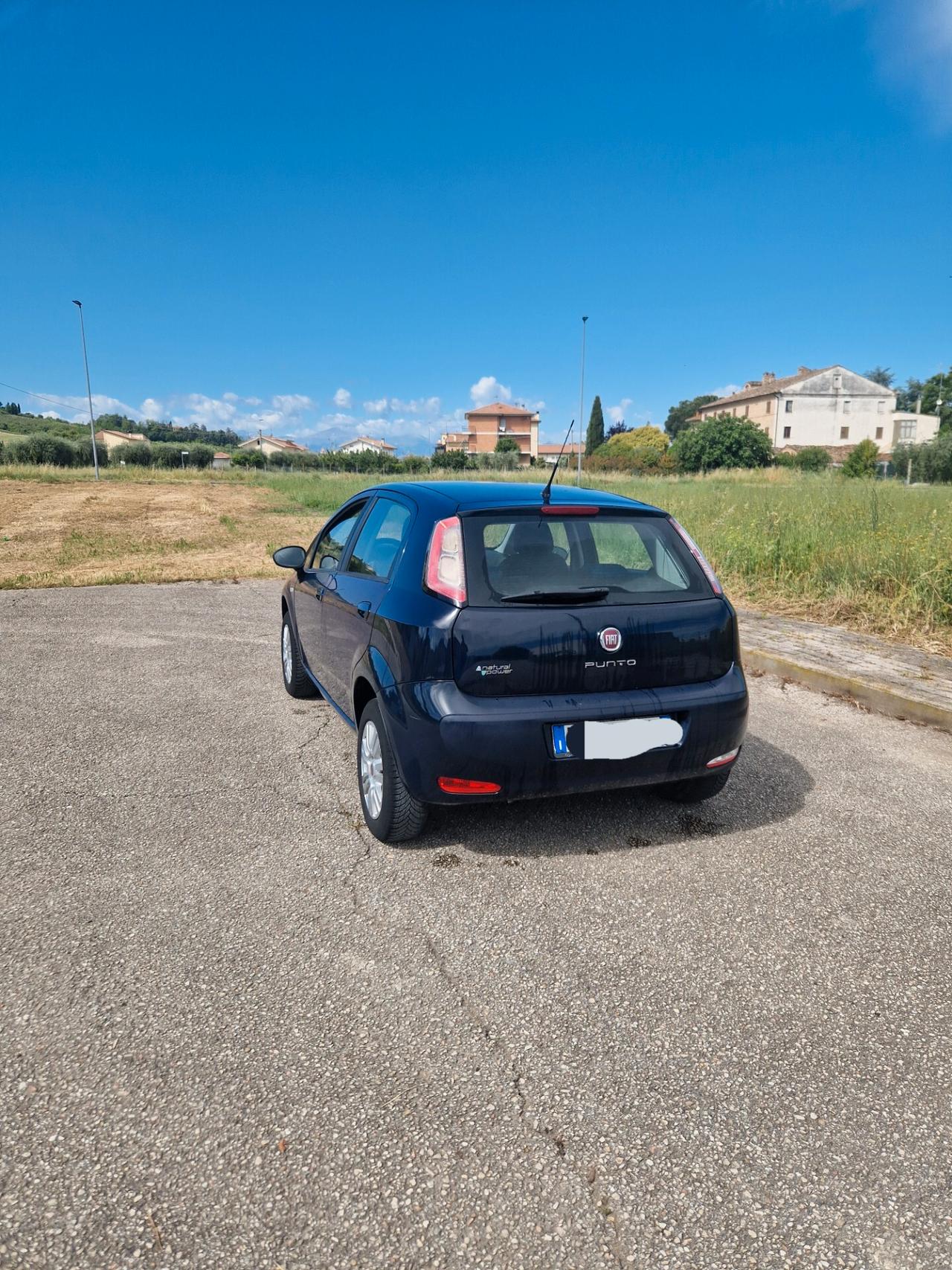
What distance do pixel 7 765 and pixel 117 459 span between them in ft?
241

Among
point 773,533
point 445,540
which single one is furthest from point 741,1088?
point 773,533

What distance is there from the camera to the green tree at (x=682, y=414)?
126 metres

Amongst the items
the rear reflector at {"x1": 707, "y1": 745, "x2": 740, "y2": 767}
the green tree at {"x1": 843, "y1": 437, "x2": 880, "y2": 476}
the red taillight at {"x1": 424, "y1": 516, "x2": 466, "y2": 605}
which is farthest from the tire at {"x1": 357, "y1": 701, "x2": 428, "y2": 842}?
the green tree at {"x1": 843, "y1": 437, "x2": 880, "y2": 476}

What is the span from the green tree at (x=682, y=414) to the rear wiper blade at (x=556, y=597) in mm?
128226

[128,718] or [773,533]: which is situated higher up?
[773,533]

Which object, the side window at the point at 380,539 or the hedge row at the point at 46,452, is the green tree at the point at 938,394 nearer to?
the hedge row at the point at 46,452

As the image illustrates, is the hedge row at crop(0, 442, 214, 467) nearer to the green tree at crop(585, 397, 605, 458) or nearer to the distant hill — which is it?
the distant hill

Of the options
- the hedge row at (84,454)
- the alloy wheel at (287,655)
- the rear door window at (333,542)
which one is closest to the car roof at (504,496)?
the rear door window at (333,542)

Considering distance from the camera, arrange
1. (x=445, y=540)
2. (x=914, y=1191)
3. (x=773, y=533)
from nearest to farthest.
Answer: (x=914, y=1191)
(x=445, y=540)
(x=773, y=533)

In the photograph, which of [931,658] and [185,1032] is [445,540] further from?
[931,658]

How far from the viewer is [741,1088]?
80.5 inches

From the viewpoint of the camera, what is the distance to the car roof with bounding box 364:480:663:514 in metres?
3.32

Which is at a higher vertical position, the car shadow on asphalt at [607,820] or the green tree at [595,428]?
the green tree at [595,428]

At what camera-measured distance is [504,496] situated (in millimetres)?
3479
